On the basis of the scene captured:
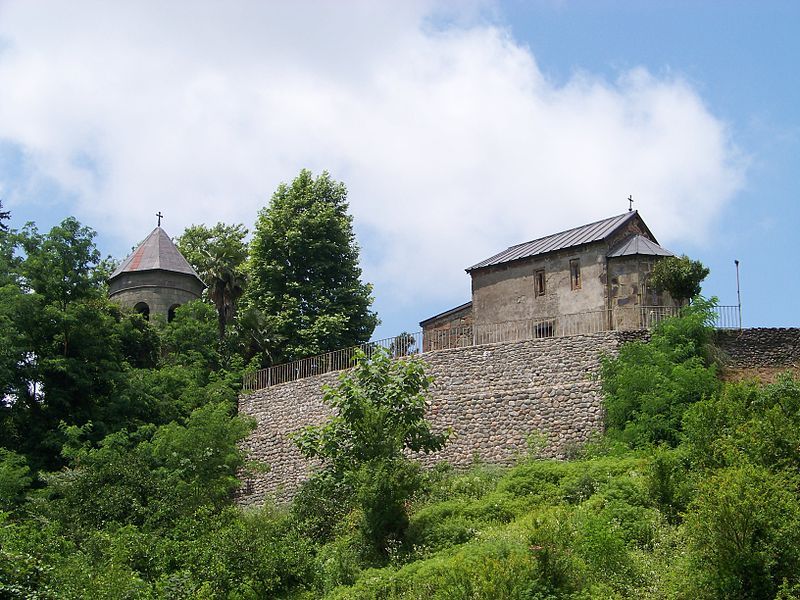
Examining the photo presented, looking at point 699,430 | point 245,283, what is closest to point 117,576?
point 699,430

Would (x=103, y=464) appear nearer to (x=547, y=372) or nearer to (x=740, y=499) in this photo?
(x=547, y=372)

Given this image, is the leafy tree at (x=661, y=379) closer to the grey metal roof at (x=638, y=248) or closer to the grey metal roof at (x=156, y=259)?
the grey metal roof at (x=638, y=248)

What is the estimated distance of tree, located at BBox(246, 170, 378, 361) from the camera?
42.6m

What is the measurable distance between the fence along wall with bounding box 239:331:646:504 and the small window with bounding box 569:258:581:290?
162 inches

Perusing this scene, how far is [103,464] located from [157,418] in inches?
179

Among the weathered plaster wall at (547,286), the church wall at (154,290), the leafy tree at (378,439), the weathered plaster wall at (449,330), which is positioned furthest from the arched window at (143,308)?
the leafy tree at (378,439)

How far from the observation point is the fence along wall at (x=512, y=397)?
3012 cm

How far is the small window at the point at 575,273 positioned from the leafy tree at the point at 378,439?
7732 millimetres

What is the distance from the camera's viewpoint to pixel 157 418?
3575cm

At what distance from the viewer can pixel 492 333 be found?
113 ft

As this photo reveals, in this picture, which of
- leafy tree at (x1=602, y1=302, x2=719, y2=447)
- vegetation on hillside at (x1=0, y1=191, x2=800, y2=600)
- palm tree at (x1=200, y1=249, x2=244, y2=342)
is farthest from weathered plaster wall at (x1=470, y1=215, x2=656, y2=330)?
palm tree at (x1=200, y1=249, x2=244, y2=342)

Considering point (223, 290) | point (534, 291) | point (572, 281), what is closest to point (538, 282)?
point (534, 291)

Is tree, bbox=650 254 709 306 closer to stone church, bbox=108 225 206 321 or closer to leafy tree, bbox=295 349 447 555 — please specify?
leafy tree, bbox=295 349 447 555

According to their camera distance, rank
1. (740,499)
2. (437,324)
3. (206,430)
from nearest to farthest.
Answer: (740,499), (206,430), (437,324)
